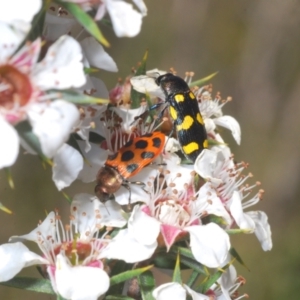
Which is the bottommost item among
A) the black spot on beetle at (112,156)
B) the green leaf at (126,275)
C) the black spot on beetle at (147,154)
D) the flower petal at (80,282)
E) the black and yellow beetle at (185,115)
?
the flower petal at (80,282)

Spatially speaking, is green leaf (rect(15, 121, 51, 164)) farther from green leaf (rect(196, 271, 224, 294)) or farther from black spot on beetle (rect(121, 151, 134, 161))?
green leaf (rect(196, 271, 224, 294))

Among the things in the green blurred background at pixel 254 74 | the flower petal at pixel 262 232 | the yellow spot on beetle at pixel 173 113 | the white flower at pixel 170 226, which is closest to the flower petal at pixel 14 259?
the white flower at pixel 170 226

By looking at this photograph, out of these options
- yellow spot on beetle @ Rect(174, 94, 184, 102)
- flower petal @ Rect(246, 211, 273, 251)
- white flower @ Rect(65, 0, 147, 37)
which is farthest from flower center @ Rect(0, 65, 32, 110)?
flower petal @ Rect(246, 211, 273, 251)

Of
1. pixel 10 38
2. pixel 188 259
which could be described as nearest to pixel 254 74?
pixel 188 259

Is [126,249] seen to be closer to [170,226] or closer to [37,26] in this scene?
[170,226]

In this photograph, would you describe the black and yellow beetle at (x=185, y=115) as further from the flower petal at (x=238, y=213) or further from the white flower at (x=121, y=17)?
the white flower at (x=121, y=17)

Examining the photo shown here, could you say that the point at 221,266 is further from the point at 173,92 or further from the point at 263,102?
the point at 263,102
